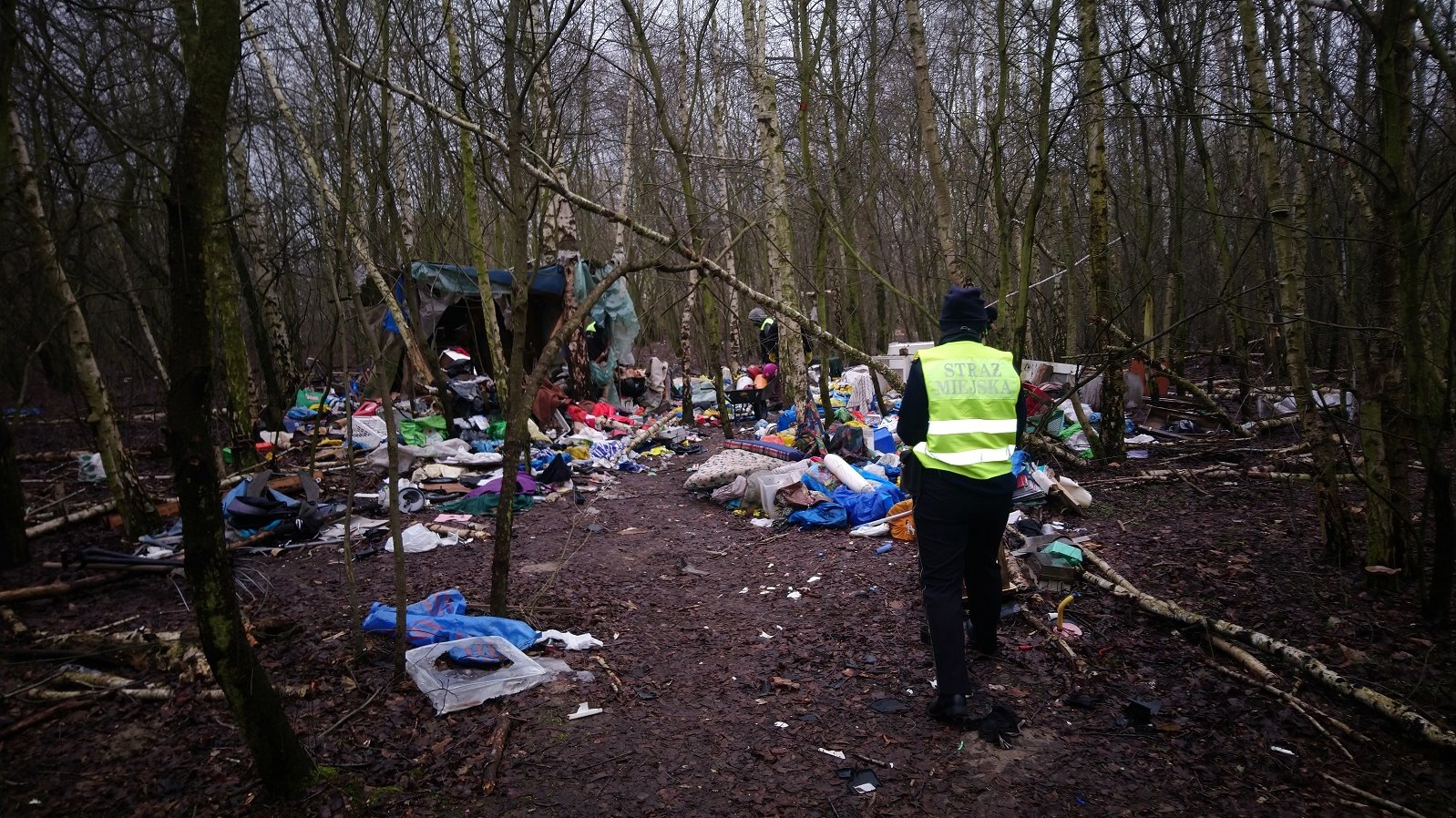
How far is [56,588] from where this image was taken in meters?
4.75

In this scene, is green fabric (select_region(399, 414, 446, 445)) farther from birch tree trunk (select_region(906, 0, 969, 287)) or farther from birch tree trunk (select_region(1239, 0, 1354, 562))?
birch tree trunk (select_region(1239, 0, 1354, 562))

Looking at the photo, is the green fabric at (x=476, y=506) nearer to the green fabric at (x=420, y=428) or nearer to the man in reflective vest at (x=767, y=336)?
the green fabric at (x=420, y=428)

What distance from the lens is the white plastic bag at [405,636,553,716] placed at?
3.41 meters

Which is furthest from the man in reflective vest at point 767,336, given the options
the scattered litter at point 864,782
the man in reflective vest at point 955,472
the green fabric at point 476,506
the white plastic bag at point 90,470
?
the scattered litter at point 864,782

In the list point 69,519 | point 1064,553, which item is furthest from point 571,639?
point 69,519

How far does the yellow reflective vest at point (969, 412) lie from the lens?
336 centimetres

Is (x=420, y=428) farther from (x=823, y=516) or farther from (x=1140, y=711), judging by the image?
(x=1140, y=711)

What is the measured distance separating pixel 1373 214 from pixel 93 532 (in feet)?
30.4

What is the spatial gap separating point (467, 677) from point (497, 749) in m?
0.60

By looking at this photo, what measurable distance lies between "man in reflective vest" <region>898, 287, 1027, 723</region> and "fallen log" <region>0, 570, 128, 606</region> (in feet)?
16.9

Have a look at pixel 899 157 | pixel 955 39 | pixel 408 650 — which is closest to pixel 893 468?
pixel 408 650

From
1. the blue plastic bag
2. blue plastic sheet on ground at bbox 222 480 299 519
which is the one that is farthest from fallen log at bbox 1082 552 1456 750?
blue plastic sheet on ground at bbox 222 480 299 519

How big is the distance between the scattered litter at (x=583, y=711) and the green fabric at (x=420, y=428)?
660 centimetres

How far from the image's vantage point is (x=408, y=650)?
381 centimetres
